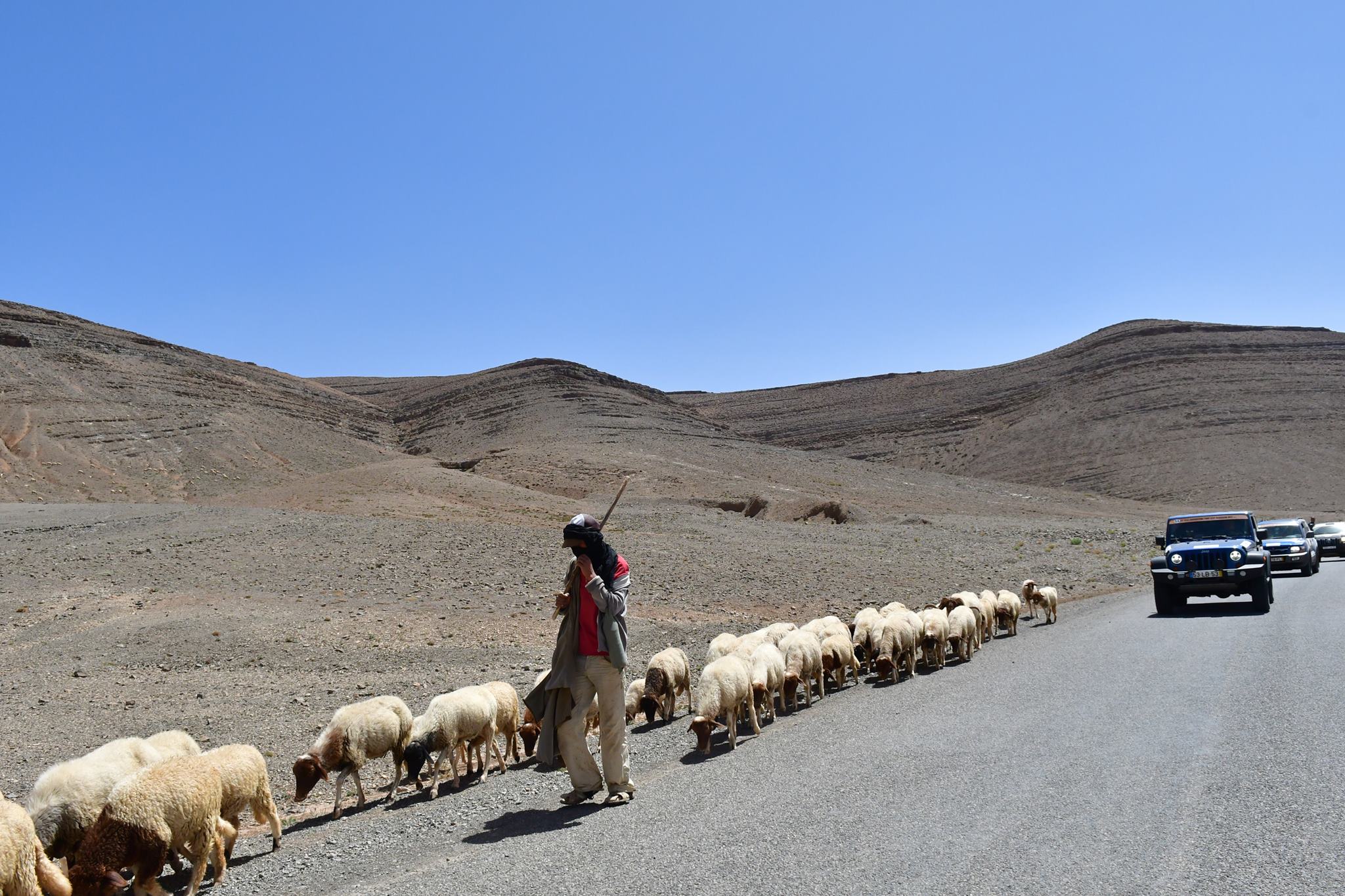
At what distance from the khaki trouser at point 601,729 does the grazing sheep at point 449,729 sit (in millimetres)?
1726

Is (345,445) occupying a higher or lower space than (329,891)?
higher

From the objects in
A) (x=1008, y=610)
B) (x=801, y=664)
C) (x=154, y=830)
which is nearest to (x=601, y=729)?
(x=154, y=830)

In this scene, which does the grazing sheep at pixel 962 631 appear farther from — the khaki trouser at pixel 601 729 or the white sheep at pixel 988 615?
the khaki trouser at pixel 601 729

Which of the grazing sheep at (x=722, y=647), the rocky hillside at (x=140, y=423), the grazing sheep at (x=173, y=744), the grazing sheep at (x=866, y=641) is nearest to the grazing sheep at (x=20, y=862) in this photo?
the grazing sheep at (x=173, y=744)

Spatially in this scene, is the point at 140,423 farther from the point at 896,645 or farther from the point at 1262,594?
the point at 1262,594

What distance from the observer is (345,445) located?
77188 millimetres

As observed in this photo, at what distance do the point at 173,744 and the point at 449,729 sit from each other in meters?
2.37

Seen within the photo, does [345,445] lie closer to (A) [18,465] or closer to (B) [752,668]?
(A) [18,465]

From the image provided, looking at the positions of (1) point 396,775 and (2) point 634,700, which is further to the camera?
(2) point 634,700

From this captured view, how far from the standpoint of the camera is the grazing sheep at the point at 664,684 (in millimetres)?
11820

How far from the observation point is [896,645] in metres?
13.7

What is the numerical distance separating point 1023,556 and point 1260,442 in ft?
208

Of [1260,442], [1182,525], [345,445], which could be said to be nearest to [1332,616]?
[1182,525]

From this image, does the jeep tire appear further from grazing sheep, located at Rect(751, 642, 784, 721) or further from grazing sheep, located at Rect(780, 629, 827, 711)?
grazing sheep, located at Rect(751, 642, 784, 721)
